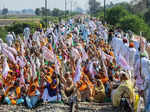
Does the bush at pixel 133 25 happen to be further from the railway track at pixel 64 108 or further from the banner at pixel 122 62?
the railway track at pixel 64 108

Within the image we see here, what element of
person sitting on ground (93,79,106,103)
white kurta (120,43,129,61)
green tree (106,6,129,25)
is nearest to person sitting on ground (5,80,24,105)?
person sitting on ground (93,79,106,103)

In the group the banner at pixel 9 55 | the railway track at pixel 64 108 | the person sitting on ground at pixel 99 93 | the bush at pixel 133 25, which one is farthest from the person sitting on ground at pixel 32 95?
the bush at pixel 133 25

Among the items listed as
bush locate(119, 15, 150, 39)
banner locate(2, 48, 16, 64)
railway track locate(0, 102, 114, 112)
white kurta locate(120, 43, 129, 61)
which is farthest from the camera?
bush locate(119, 15, 150, 39)

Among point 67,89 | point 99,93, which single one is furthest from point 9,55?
point 99,93

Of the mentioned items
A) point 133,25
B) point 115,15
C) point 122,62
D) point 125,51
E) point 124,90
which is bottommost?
point 124,90

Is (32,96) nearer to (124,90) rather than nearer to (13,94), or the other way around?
(13,94)

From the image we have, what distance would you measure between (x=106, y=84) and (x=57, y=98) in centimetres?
167

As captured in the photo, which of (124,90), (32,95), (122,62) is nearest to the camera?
(124,90)

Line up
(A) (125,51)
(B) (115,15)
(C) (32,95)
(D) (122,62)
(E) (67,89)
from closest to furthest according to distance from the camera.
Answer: (E) (67,89) < (C) (32,95) < (D) (122,62) < (A) (125,51) < (B) (115,15)

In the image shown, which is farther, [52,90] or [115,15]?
[115,15]

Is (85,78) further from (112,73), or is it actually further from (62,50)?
(62,50)

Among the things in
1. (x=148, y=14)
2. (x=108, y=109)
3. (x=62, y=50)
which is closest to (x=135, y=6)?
(x=148, y=14)

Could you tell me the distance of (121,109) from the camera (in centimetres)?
838

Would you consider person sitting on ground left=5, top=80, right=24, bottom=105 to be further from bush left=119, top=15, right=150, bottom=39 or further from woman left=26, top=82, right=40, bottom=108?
bush left=119, top=15, right=150, bottom=39
